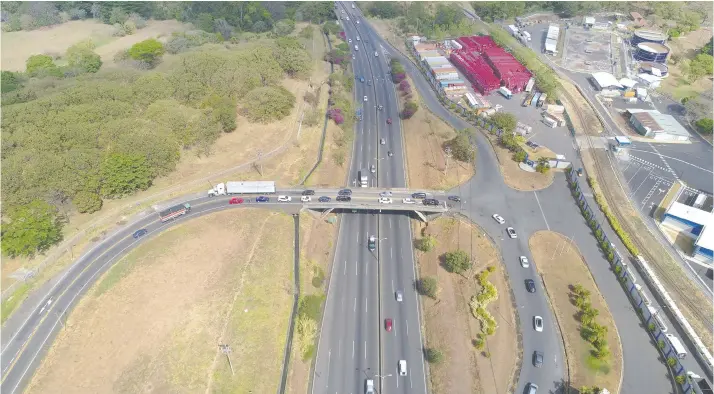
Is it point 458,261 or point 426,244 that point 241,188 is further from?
point 458,261

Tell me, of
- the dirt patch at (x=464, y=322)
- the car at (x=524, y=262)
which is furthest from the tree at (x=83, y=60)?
the car at (x=524, y=262)

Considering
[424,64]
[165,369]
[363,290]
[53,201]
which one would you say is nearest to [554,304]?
[363,290]

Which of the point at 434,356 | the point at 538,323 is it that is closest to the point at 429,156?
the point at 538,323

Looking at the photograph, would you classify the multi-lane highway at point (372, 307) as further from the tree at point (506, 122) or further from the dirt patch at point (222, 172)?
the tree at point (506, 122)

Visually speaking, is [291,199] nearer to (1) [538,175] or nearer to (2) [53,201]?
(2) [53,201]

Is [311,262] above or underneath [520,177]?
underneath

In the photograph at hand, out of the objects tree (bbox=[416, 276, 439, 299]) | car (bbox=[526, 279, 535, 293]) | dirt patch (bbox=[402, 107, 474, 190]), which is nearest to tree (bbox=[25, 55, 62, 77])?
dirt patch (bbox=[402, 107, 474, 190])
